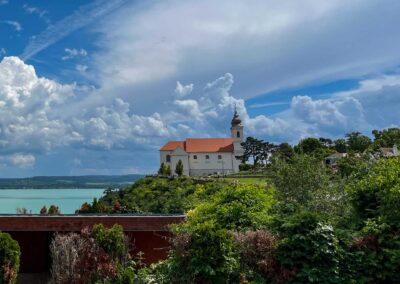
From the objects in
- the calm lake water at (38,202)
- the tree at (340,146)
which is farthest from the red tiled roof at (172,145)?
the calm lake water at (38,202)

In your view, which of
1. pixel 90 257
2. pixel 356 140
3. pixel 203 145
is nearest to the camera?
pixel 90 257

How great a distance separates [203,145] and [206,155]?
2113 mm

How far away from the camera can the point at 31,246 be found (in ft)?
35.4

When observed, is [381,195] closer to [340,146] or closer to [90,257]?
[90,257]

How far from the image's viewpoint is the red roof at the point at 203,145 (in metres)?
85.9

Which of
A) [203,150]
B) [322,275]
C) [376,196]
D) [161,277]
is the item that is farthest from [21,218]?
[203,150]

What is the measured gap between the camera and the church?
84.6 metres

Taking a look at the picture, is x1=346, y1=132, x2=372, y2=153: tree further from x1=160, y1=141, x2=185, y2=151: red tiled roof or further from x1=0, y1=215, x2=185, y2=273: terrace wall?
x1=0, y1=215, x2=185, y2=273: terrace wall

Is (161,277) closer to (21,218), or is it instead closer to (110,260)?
(110,260)

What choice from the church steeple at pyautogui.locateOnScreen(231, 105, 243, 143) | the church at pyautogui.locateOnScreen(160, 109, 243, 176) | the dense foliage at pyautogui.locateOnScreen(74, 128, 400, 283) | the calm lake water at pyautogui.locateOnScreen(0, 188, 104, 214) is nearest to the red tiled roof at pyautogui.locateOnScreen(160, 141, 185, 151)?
the church at pyautogui.locateOnScreen(160, 109, 243, 176)

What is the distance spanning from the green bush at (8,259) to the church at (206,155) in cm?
7508

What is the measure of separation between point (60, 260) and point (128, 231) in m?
2.17

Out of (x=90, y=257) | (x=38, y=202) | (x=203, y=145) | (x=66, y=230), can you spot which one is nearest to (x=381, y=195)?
(x=90, y=257)

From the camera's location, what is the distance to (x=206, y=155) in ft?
283
